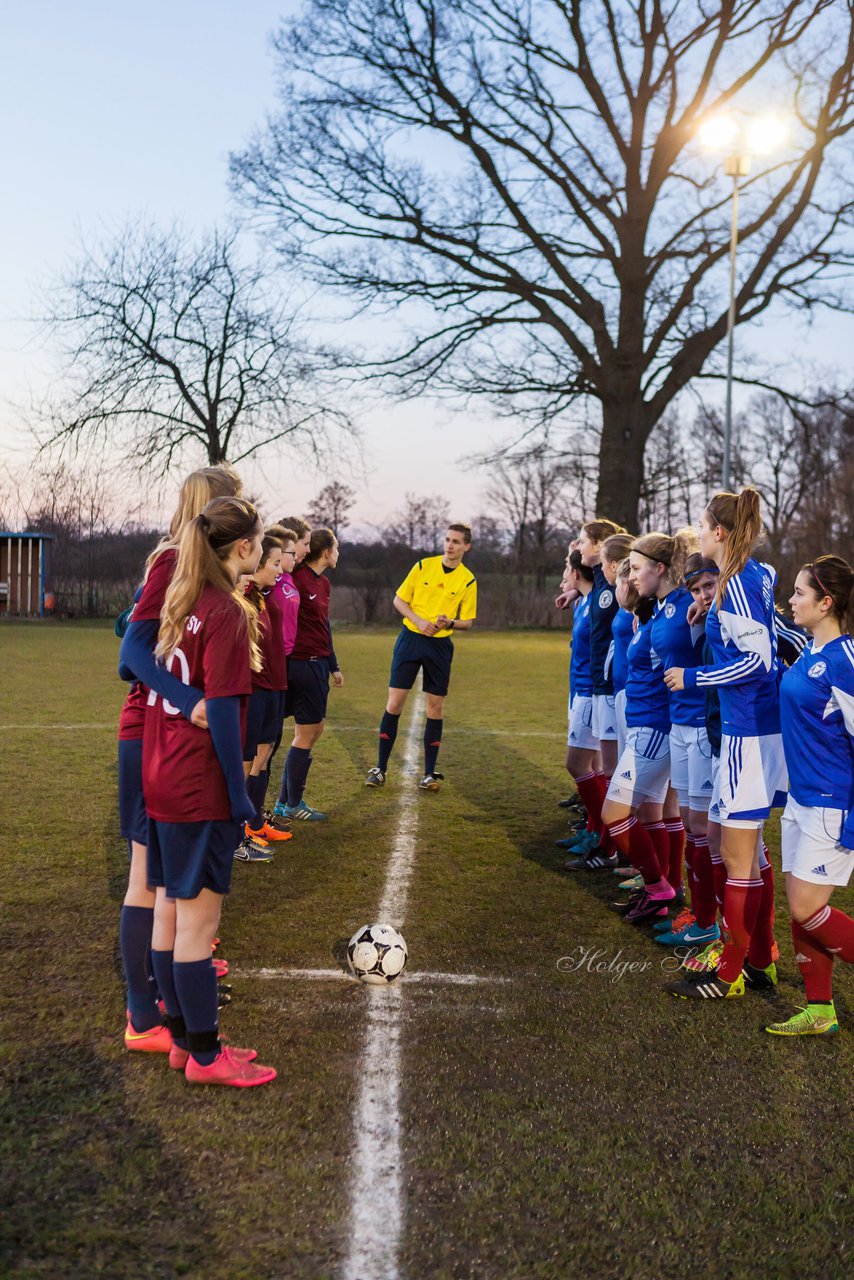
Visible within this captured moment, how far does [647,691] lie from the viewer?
15.6 feet

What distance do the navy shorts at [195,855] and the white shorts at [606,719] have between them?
3.41m

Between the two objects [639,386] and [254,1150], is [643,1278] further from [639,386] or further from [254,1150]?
[639,386]

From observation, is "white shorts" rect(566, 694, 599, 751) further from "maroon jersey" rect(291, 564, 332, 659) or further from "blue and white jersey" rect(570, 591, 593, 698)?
"maroon jersey" rect(291, 564, 332, 659)

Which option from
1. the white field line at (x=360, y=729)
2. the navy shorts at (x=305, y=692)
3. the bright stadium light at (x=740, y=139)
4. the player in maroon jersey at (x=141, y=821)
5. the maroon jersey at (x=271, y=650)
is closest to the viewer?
the player in maroon jersey at (x=141, y=821)

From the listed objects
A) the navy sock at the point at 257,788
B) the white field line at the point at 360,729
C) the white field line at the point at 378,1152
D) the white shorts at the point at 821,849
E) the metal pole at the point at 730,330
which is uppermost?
the metal pole at the point at 730,330

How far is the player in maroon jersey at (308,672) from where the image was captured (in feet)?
21.8

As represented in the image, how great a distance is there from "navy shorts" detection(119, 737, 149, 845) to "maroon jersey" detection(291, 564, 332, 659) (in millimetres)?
3263

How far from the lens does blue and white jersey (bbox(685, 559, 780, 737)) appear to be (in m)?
3.79

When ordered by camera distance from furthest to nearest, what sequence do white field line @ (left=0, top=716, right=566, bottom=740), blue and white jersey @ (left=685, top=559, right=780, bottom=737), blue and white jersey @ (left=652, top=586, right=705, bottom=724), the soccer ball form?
white field line @ (left=0, top=716, right=566, bottom=740) → blue and white jersey @ (left=652, top=586, right=705, bottom=724) → the soccer ball → blue and white jersey @ (left=685, top=559, right=780, bottom=737)

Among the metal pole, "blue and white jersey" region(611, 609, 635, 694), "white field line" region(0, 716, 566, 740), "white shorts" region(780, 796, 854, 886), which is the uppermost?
the metal pole

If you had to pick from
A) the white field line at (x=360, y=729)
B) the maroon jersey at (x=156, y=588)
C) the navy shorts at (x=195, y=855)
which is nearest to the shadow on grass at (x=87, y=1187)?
the navy shorts at (x=195, y=855)

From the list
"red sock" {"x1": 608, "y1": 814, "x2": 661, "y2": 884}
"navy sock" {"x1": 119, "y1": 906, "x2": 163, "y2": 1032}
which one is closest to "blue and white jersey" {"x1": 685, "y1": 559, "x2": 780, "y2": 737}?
"red sock" {"x1": 608, "y1": 814, "x2": 661, "y2": 884}

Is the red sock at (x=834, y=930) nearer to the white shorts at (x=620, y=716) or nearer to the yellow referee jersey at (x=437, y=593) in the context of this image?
the white shorts at (x=620, y=716)

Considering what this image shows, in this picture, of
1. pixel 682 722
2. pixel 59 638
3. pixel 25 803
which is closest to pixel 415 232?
pixel 59 638
